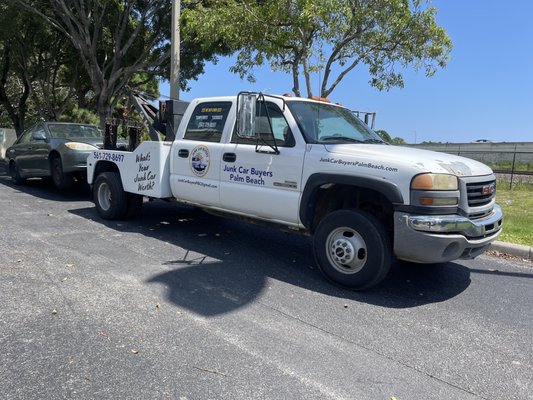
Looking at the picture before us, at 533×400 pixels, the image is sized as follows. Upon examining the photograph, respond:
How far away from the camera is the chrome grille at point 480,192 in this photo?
443 centimetres

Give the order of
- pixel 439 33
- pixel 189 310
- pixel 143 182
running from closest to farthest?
pixel 189 310, pixel 143 182, pixel 439 33

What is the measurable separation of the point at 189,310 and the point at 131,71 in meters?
15.7

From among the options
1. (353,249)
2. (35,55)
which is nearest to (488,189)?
(353,249)

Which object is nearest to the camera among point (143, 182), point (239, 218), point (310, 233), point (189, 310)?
point (189, 310)

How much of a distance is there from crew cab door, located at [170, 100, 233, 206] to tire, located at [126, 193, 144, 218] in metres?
1.25

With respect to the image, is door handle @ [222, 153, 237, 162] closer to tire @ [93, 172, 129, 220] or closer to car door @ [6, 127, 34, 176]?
tire @ [93, 172, 129, 220]

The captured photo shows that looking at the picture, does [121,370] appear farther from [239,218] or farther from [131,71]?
[131,71]

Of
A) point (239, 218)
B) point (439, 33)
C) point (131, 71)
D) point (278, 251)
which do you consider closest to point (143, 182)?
point (239, 218)

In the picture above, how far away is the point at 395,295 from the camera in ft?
15.2

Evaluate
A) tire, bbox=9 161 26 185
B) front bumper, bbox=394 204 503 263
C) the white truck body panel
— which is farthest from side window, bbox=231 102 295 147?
tire, bbox=9 161 26 185

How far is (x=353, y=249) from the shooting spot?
15.1 feet

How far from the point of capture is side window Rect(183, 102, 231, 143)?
5.96 meters

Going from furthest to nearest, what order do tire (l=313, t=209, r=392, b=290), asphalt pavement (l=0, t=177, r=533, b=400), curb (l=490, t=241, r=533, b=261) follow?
curb (l=490, t=241, r=533, b=261), tire (l=313, t=209, r=392, b=290), asphalt pavement (l=0, t=177, r=533, b=400)

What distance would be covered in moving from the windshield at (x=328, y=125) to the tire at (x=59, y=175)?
6.05 m
